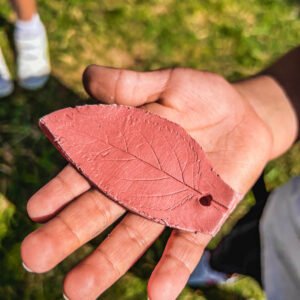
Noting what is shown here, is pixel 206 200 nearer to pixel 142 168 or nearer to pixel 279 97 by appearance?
pixel 142 168

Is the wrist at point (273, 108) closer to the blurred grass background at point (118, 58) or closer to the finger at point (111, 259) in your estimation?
the blurred grass background at point (118, 58)

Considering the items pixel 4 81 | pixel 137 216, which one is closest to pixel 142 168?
pixel 137 216

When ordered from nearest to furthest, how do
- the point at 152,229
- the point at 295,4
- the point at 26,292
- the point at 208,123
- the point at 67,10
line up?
1. the point at 152,229
2. the point at 208,123
3. the point at 26,292
4. the point at 67,10
5. the point at 295,4

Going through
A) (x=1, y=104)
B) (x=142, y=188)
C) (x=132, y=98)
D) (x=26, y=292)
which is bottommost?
(x=26, y=292)

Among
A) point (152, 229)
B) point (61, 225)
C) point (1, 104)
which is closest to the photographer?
point (61, 225)

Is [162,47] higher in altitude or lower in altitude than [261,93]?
lower

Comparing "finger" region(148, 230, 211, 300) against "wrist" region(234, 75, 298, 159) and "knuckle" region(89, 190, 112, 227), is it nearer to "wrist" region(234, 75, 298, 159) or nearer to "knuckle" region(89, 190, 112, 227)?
"knuckle" region(89, 190, 112, 227)

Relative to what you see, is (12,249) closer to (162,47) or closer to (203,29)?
(162,47)

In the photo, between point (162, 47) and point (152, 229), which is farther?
point (162, 47)

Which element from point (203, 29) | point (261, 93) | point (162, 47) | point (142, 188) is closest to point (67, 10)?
point (162, 47)
